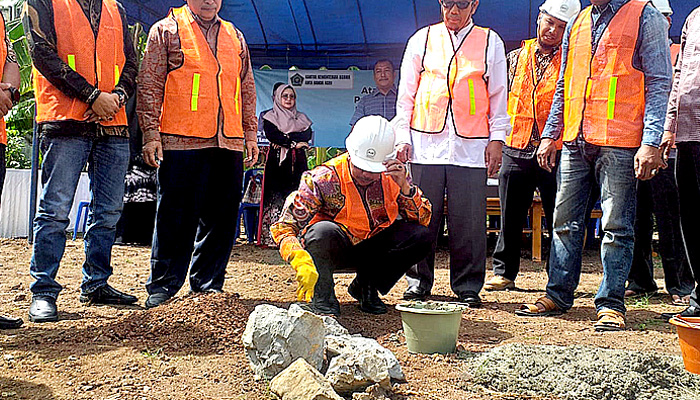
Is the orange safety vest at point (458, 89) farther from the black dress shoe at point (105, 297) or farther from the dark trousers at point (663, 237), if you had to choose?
the black dress shoe at point (105, 297)

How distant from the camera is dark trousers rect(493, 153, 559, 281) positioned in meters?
4.73

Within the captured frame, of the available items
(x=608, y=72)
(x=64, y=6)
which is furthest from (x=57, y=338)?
(x=608, y=72)

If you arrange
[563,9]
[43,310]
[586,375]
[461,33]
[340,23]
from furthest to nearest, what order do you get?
[340,23] → [563,9] → [461,33] → [43,310] → [586,375]

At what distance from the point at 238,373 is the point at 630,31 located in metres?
2.59

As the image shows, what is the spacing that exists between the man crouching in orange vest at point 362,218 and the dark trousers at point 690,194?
1328mm

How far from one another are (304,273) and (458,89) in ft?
5.64

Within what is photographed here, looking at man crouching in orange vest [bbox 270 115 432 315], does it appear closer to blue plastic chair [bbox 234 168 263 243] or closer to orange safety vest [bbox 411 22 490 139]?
orange safety vest [bbox 411 22 490 139]

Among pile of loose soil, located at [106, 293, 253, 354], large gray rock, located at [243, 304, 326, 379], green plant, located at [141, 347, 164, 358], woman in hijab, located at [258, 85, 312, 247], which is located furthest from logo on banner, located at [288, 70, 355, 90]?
large gray rock, located at [243, 304, 326, 379]

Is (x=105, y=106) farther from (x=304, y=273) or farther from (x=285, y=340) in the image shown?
(x=285, y=340)

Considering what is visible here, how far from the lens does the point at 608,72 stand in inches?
138

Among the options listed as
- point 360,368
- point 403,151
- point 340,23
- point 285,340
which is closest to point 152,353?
point 285,340

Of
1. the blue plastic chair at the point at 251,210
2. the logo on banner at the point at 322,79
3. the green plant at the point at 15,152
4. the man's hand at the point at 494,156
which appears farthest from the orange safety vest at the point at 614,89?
the green plant at the point at 15,152

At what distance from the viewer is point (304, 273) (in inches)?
117

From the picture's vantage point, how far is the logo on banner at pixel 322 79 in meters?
9.60
